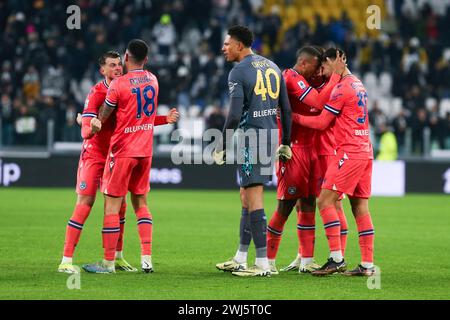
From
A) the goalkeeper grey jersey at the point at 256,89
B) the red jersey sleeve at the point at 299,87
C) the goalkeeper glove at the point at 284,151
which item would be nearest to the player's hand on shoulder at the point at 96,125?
the goalkeeper grey jersey at the point at 256,89

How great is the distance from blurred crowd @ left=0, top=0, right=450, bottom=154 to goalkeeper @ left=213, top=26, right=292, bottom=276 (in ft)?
45.6

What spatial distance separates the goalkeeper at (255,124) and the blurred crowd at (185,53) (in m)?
13.9

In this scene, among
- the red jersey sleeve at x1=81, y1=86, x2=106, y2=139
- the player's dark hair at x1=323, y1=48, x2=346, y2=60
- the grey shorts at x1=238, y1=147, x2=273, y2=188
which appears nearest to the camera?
the grey shorts at x1=238, y1=147, x2=273, y2=188

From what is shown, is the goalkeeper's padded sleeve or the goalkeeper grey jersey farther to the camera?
the goalkeeper grey jersey

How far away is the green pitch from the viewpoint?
827cm

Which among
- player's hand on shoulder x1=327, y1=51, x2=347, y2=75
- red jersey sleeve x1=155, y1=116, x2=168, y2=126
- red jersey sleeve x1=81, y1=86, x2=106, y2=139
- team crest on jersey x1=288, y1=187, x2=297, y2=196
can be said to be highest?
player's hand on shoulder x1=327, y1=51, x2=347, y2=75

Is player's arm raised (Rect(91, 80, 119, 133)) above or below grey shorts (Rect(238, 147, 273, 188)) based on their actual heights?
above

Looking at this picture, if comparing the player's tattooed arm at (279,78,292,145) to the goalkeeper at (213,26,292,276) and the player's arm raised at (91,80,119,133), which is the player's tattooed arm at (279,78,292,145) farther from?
the player's arm raised at (91,80,119,133)

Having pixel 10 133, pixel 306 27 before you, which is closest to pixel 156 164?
pixel 10 133

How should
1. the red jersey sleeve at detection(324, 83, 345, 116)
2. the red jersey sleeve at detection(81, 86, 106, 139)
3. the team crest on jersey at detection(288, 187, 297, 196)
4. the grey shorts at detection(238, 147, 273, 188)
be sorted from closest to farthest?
1. the grey shorts at detection(238, 147, 273, 188)
2. the red jersey sleeve at detection(81, 86, 106, 139)
3. the red jersey sleeve at detection(324, 83, 345, 116)
4. the team crest on jersey at detection(288, 187, 297, 196)

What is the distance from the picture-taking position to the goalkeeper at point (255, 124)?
9.27 meters

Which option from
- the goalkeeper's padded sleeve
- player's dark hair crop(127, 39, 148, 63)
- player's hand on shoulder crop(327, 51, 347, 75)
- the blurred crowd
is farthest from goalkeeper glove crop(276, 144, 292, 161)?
the blurred crowd
